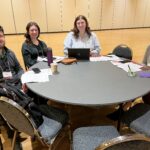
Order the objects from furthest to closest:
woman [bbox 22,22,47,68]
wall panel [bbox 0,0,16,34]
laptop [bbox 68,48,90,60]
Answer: wall panel [bbox 0,0,16,34]
woman [bbox 22,22,47,68]
laptop [bbox 68,48,90,60]

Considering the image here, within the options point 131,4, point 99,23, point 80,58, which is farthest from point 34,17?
point 80,58

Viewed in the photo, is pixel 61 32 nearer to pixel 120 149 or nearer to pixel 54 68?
pixel 54 68

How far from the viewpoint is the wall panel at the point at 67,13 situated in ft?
29.6

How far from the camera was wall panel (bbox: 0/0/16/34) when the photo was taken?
27.0 ft

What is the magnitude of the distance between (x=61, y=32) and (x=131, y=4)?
412 cm

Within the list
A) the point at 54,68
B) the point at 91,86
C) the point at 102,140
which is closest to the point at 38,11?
the point at 54,68

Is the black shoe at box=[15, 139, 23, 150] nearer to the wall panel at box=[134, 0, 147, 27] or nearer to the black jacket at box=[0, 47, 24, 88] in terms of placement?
the black jacket at box=[0, 47, 24, 88]

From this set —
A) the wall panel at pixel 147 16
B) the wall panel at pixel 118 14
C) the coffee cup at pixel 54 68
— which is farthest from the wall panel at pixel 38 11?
the coffee cup at pixel 54 68

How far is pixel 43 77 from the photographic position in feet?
7.06

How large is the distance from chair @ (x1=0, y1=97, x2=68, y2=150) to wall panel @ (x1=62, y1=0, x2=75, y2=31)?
7.98 meters

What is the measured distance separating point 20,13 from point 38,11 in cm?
82

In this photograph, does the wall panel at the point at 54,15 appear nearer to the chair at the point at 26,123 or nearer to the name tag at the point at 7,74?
the name tag at the point at 7,74

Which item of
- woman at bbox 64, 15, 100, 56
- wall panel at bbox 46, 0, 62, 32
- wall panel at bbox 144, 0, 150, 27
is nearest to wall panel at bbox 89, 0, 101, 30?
wall panel at bbox 46, 0, 62, 32

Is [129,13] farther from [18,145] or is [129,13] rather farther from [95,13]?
[18,145]
